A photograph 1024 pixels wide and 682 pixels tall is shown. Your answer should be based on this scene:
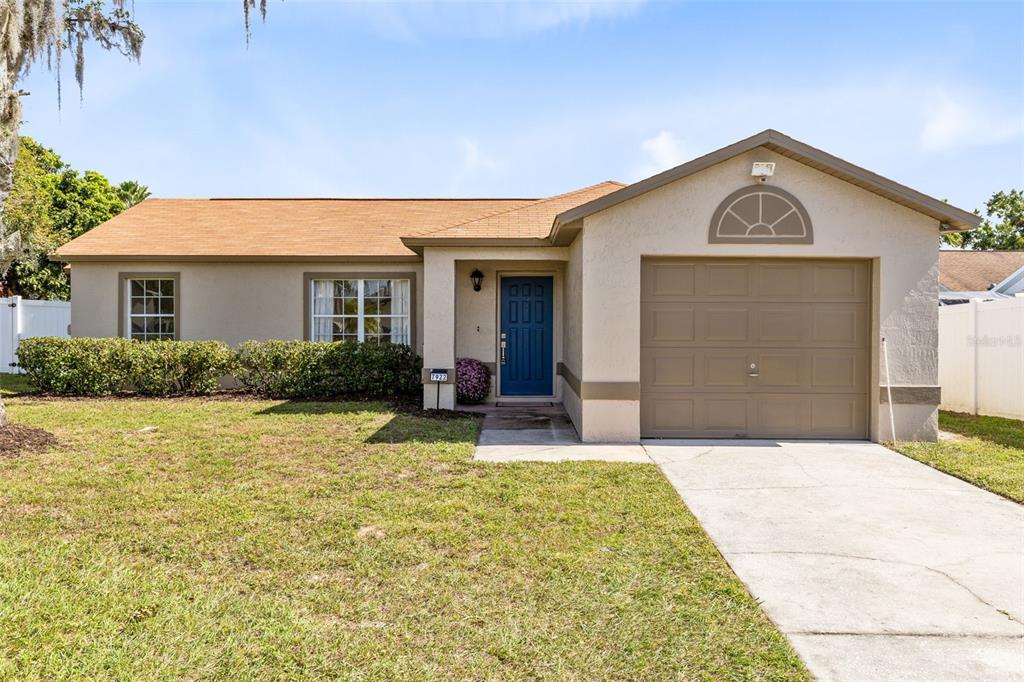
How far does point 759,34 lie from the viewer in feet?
31.3

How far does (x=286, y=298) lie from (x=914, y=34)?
11837 millimetres

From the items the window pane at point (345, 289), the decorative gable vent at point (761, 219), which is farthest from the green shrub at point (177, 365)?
the decorative gable vent at point (761, 219)

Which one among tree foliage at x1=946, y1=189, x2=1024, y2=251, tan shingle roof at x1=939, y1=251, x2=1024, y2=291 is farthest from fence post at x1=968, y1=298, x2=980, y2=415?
tree foliage at x1=946, y1=189, x2=1024, y2=251

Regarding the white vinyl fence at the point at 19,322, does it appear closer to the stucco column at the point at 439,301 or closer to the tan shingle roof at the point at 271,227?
the tan shingle roof at the point at 271,227

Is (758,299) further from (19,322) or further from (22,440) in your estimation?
(19,322)

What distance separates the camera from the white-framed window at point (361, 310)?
12.5 meters

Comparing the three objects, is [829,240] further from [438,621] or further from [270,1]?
[270,1]

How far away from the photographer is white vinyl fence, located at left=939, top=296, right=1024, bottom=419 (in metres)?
9.45

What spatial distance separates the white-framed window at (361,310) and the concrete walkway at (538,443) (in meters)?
3.40

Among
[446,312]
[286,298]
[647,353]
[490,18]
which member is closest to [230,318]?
[286,298]

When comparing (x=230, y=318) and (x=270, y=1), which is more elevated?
(x=270, y=1)

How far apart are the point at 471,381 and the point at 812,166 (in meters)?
6.54

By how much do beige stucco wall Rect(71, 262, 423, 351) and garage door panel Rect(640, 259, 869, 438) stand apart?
5.71 m

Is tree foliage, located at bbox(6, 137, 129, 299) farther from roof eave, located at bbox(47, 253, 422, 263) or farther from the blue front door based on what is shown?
the blue front door
